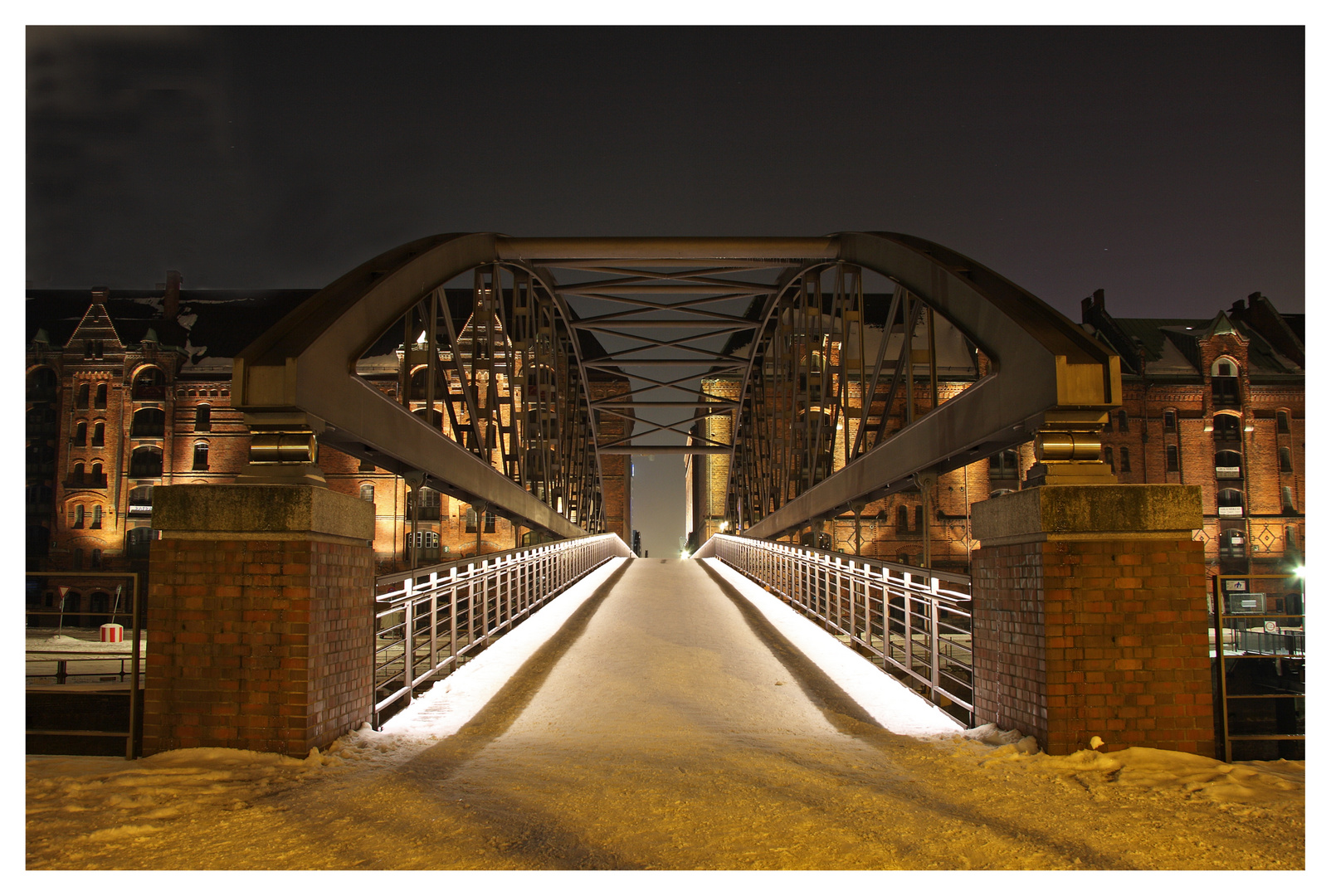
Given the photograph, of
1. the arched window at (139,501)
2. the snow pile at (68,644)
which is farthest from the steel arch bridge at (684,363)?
the arched window at (139,501)

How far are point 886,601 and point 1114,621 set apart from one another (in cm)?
315

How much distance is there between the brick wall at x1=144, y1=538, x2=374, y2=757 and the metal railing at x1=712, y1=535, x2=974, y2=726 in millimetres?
3808

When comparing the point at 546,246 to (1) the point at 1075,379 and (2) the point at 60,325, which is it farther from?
(2) the point at 60,325

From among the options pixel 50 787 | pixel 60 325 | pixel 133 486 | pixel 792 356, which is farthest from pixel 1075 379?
pixel 60 325

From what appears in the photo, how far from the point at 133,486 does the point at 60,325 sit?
11.9 m

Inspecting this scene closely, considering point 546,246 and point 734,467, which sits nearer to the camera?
point 546,246

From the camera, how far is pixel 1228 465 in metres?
47.1

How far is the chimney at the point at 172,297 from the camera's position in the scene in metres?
51.6

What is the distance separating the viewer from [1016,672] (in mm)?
5512

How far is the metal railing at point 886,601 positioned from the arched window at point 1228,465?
A: 113ft

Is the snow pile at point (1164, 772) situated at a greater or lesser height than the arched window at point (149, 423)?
lesser

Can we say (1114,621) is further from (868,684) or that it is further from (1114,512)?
(868,684)

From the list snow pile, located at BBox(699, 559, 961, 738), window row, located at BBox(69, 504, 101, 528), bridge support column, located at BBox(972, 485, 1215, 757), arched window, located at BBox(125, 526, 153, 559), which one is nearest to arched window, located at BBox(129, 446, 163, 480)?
window row, located at BBox(69, 504, 101, 528)

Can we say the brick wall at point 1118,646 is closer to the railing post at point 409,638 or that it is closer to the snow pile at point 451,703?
the snow pile at point 451,703
